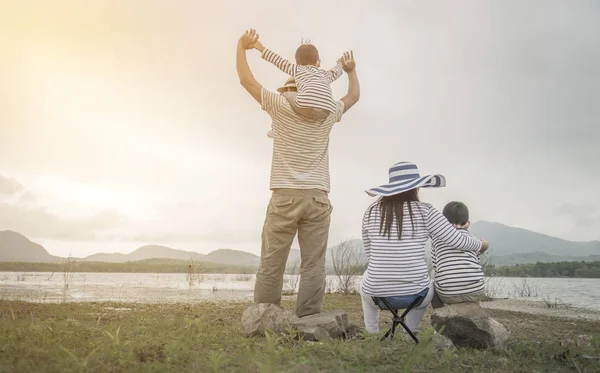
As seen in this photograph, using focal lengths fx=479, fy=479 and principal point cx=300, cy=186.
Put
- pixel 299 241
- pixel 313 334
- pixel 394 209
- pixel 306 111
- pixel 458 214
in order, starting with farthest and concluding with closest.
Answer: pixel 299 241 → pixel 306 111 → pixel 458 214 → pixel 394 209 → pixel 313 334

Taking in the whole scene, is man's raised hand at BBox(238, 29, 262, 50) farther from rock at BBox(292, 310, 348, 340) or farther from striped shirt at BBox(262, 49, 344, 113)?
rock at BBox(292, 310, 348, 340)

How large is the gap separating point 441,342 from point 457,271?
0.81 m

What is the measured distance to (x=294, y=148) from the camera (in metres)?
5.11

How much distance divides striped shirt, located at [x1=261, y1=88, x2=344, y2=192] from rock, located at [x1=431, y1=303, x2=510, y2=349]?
1.76 m

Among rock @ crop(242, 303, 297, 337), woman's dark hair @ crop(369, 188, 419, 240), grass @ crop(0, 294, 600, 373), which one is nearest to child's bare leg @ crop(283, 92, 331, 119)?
woman's dark hair @ crop(369, 188, 419, 240)

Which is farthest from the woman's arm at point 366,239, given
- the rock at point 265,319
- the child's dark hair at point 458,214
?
the rock at point 265,319

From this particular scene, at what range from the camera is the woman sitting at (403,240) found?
14.5 feet

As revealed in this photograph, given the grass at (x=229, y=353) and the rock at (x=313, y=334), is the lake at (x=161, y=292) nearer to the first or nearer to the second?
the grass at (x=229, y=353)

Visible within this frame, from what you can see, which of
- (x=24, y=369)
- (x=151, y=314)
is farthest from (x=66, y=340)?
(x=151, y=314)

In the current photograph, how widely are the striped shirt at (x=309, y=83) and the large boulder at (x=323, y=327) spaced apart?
2.12 m

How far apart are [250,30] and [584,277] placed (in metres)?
31.1

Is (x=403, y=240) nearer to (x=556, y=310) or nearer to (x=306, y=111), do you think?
(x=306, y=111)

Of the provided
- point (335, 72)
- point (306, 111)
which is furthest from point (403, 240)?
point (335, 72)

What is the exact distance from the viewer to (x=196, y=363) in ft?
10.6
